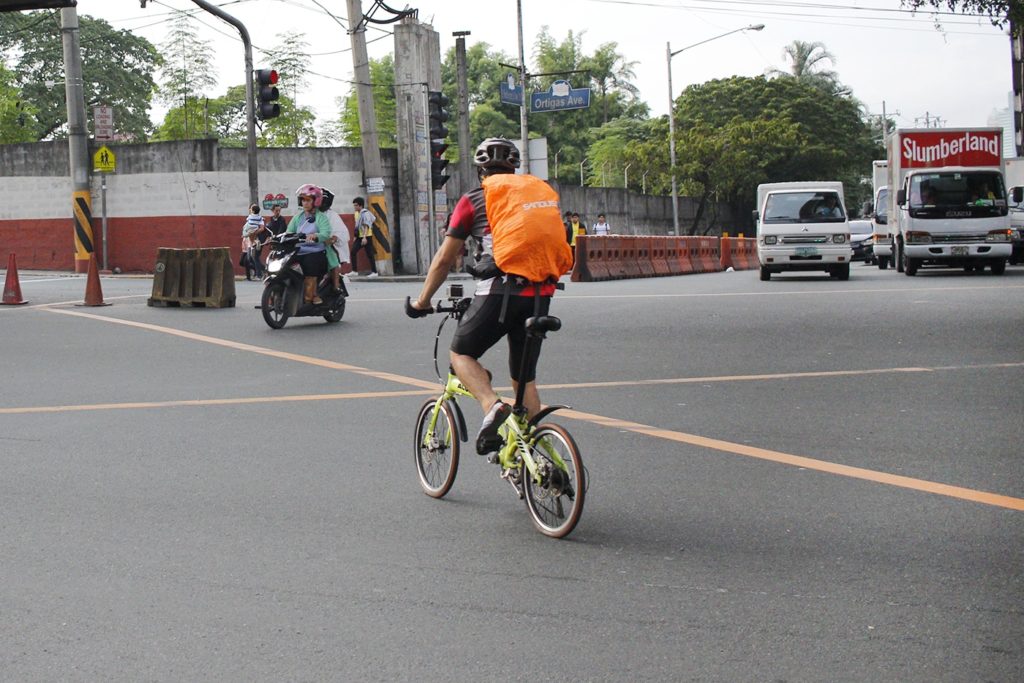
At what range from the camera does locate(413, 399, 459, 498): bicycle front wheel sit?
6637mm

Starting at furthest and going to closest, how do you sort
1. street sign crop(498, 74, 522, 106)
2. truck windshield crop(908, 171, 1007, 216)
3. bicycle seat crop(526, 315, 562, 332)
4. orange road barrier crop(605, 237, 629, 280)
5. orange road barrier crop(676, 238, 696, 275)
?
1. street sign crop(498, 74, 522, 106)
2. orange road barrier crop(676, 238, 696, 275)
3. orange road barrier crop(605, 237, 629, 280)
4. truck windshield crop(908, 171, 1007, 216)
5. bicycle seat crop(526, 315, 562, 332)

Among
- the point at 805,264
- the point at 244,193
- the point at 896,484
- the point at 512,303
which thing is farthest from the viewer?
the point at 244,193

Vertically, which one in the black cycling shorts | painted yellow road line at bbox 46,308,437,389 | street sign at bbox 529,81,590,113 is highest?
street sign at bbox 529,81,590,113

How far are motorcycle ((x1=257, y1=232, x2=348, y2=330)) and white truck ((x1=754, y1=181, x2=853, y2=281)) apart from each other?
40.4 feet

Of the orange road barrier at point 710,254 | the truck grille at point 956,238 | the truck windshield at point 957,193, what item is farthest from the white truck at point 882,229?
the truck grille at point 956,238

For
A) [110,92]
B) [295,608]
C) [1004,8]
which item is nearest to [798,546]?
[295,608]

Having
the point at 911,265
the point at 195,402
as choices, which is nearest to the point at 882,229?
the point at 911,265

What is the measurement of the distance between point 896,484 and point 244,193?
27948mm

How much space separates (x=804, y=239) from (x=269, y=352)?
15098 millimetres

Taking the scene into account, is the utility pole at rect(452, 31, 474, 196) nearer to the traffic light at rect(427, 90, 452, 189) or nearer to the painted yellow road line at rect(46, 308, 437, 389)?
the traffic light at rect(427, 90, 452, 189)

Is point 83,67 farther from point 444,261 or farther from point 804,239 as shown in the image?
point 444,261

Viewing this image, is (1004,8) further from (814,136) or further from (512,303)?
(814,136)

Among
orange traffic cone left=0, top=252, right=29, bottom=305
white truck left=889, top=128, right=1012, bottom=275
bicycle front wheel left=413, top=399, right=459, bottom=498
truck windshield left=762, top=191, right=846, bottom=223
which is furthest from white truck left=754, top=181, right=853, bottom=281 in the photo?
bicycle front wheel left=413, top=399, right=459, bottom=498

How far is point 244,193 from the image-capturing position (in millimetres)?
33094
